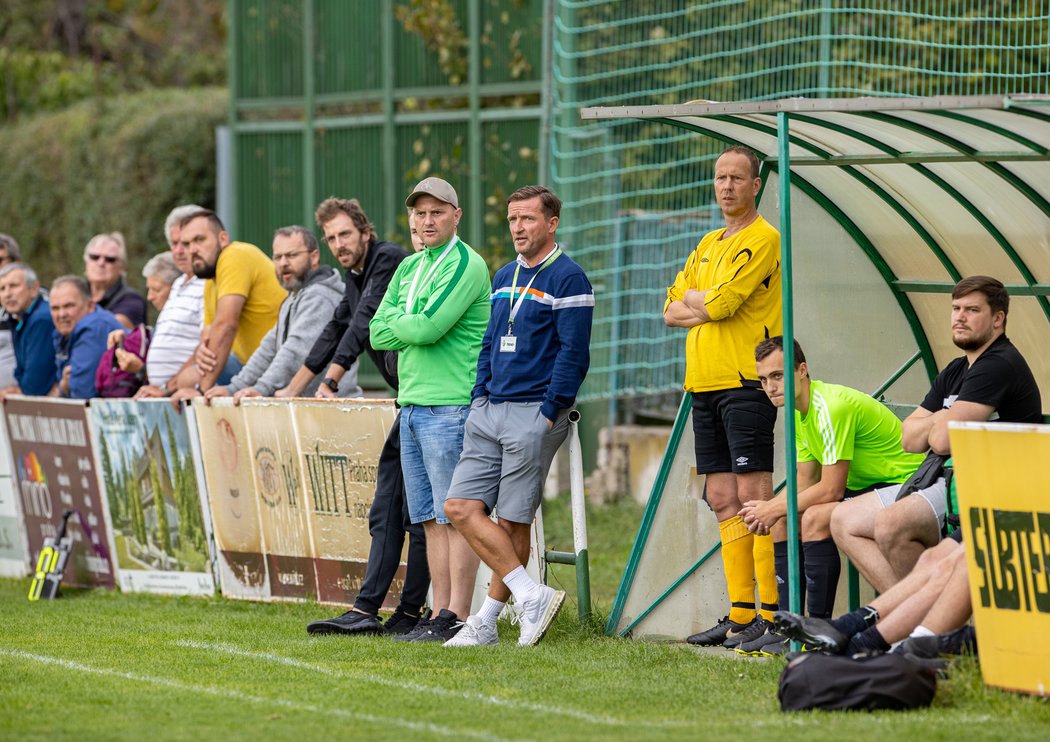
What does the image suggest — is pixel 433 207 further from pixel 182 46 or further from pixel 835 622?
pixel 182 46

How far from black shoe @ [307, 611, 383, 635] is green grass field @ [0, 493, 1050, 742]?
0.41ft

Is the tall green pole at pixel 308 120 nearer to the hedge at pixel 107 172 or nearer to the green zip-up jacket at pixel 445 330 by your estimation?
the hedge at pixel 107 172

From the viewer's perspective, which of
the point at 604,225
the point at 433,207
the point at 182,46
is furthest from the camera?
the point at 182,46

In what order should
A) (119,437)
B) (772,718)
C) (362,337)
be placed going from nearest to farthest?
(772,718)
(362,337)
(119,437)

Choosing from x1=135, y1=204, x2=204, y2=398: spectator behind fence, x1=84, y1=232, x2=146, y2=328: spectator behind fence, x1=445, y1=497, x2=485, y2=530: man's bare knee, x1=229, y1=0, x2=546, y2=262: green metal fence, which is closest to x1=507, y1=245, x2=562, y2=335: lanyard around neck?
x1=445, y1=497, x2=485, y2=530: man's bare knee

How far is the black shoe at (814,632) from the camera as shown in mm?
6730

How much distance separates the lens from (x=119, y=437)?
11070 millimetres

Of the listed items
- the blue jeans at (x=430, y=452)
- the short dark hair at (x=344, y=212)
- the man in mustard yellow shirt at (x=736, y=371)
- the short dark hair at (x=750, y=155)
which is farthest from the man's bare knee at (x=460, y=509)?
the short dark hair at (x=750, y=155)

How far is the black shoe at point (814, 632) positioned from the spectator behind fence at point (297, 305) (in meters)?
3.93

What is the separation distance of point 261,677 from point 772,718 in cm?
240

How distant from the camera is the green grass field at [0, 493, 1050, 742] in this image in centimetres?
602

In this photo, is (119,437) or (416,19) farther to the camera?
(416,19)

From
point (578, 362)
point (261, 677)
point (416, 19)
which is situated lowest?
point (261, 677)

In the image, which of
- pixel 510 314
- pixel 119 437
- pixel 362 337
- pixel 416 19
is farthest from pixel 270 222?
pixel 510 314
